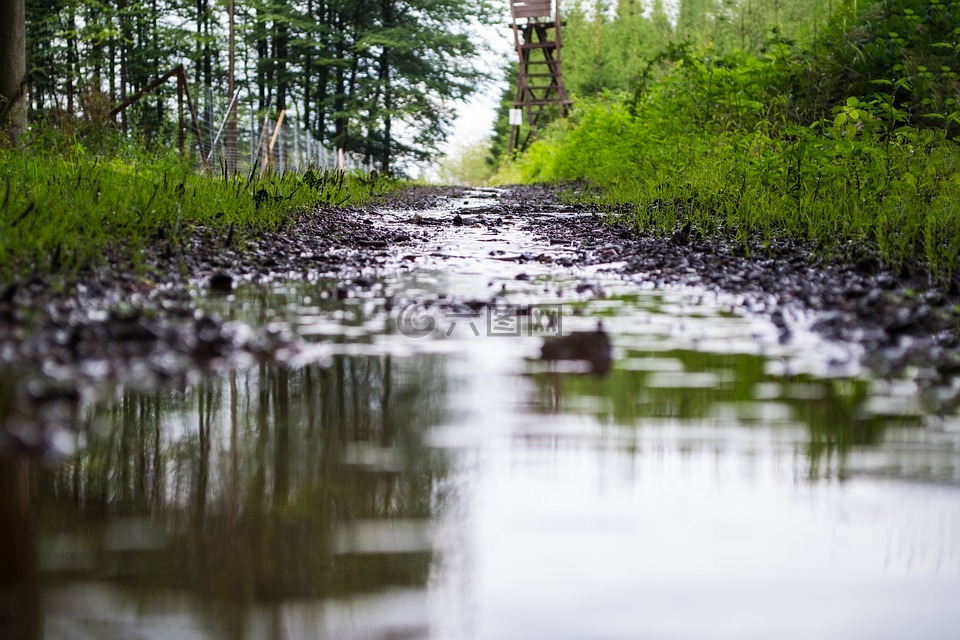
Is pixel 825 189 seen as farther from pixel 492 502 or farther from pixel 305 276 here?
pixel 492 502

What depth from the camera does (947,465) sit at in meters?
1.51

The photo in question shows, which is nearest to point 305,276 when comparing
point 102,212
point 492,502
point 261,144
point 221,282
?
point 221,282

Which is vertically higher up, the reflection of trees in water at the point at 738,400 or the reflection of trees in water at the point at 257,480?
the reflection of trees in water at the point at 738,400

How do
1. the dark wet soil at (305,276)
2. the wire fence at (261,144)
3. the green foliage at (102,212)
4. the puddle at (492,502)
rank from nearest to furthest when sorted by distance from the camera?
the puddle at (492,502) → the dark wet soil at (305,276) → the green foliage at (102,212) → the wire fence at (261,144)

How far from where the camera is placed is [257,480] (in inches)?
55.4

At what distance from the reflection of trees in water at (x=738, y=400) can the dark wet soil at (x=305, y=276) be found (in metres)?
0.29

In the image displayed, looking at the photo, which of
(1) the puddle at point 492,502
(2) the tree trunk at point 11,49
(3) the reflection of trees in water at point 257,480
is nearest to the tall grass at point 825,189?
(1) the puddle at point 492,502

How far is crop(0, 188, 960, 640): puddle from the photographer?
1.03 metres

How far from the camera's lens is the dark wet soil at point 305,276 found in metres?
2.05

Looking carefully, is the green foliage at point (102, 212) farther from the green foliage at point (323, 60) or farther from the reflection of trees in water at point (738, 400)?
the green foliage at point (323, 60)

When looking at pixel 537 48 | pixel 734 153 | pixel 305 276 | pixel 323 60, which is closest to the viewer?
pixel 305 276

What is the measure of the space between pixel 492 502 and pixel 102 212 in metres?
3.32

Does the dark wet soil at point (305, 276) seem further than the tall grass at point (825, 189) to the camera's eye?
No

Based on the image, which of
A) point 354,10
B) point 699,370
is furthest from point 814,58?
point 354,10
